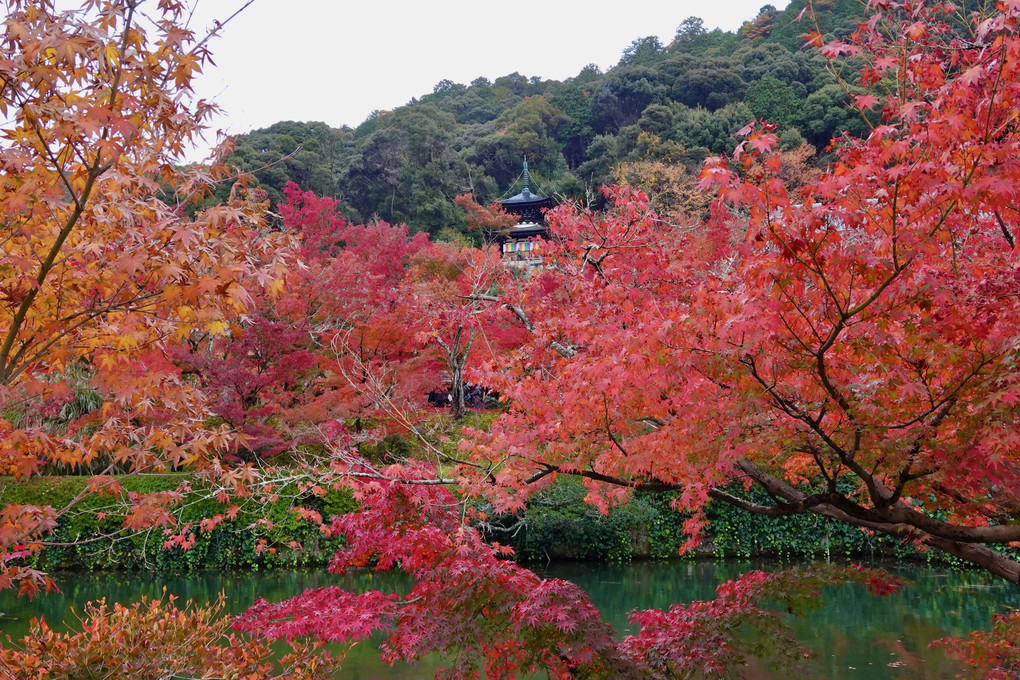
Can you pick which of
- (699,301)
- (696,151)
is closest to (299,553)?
(699,301)

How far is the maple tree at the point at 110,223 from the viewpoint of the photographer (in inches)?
96.3

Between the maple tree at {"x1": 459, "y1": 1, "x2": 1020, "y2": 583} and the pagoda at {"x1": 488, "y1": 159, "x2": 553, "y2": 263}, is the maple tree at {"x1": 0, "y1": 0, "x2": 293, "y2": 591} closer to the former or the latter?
the maple tree at {"x1": 459, "y1": 1, "x2": 1020, "y2": 583}

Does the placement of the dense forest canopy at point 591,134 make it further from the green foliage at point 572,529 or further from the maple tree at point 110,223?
the maple tree at point 110,223

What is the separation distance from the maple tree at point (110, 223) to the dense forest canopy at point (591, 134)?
750 inches

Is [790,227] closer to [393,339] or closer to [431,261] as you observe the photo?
[393,339]

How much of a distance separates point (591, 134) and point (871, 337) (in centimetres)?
2878

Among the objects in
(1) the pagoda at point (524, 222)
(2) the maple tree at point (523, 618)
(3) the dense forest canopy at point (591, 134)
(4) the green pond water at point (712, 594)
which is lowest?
(4) the green pond water at point (712, 594)

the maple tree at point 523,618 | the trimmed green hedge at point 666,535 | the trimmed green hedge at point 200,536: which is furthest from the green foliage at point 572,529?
the maple tree at point 523,618

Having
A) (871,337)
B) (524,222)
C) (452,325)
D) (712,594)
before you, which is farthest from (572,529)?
(524,222)

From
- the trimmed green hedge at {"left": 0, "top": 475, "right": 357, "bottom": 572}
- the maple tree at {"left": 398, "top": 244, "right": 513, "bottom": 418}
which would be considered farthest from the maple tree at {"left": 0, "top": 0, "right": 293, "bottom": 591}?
the trimmed green hedge at {"left": 0, "top": 475, "right": 357, "bottom": 572}

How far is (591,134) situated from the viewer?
101 feet

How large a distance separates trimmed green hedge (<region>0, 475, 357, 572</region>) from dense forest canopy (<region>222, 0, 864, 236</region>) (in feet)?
42.4

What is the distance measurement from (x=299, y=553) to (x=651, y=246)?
882cm

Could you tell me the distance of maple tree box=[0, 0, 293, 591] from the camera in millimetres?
2445
